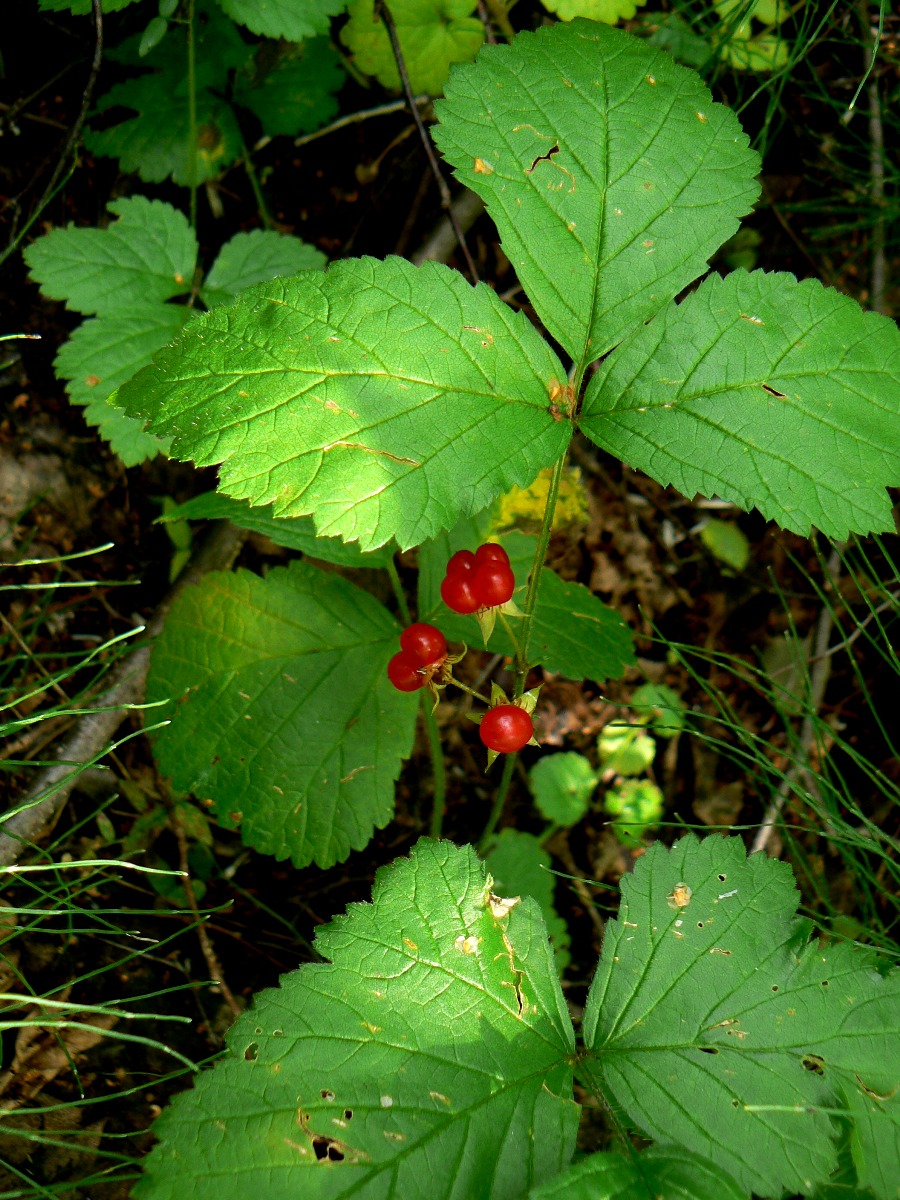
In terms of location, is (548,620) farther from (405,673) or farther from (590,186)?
(590,186)

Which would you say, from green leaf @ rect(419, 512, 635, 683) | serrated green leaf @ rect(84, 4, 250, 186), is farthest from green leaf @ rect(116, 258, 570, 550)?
serrated green leaf @ rect(84, 4, 250, 186)

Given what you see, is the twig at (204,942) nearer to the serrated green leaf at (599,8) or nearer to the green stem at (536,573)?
the green stem at (536,573)

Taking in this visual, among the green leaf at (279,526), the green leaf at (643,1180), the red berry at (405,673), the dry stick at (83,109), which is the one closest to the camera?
the green leaf at (643,1180)

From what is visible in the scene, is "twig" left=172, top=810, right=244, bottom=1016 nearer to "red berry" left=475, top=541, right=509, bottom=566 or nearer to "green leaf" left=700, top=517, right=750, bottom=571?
"red berry" left=475, top=541, right=509, bottom=566

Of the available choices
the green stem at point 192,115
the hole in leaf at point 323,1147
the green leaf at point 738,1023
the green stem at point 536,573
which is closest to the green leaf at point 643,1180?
the green leaf at point 738,1023

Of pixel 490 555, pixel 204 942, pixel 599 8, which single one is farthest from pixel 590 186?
pixel 204 942

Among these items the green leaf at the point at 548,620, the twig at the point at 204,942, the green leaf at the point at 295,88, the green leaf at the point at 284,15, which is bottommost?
the twig at the point at 204,942

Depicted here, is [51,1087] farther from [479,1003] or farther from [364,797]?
[479,1003]
